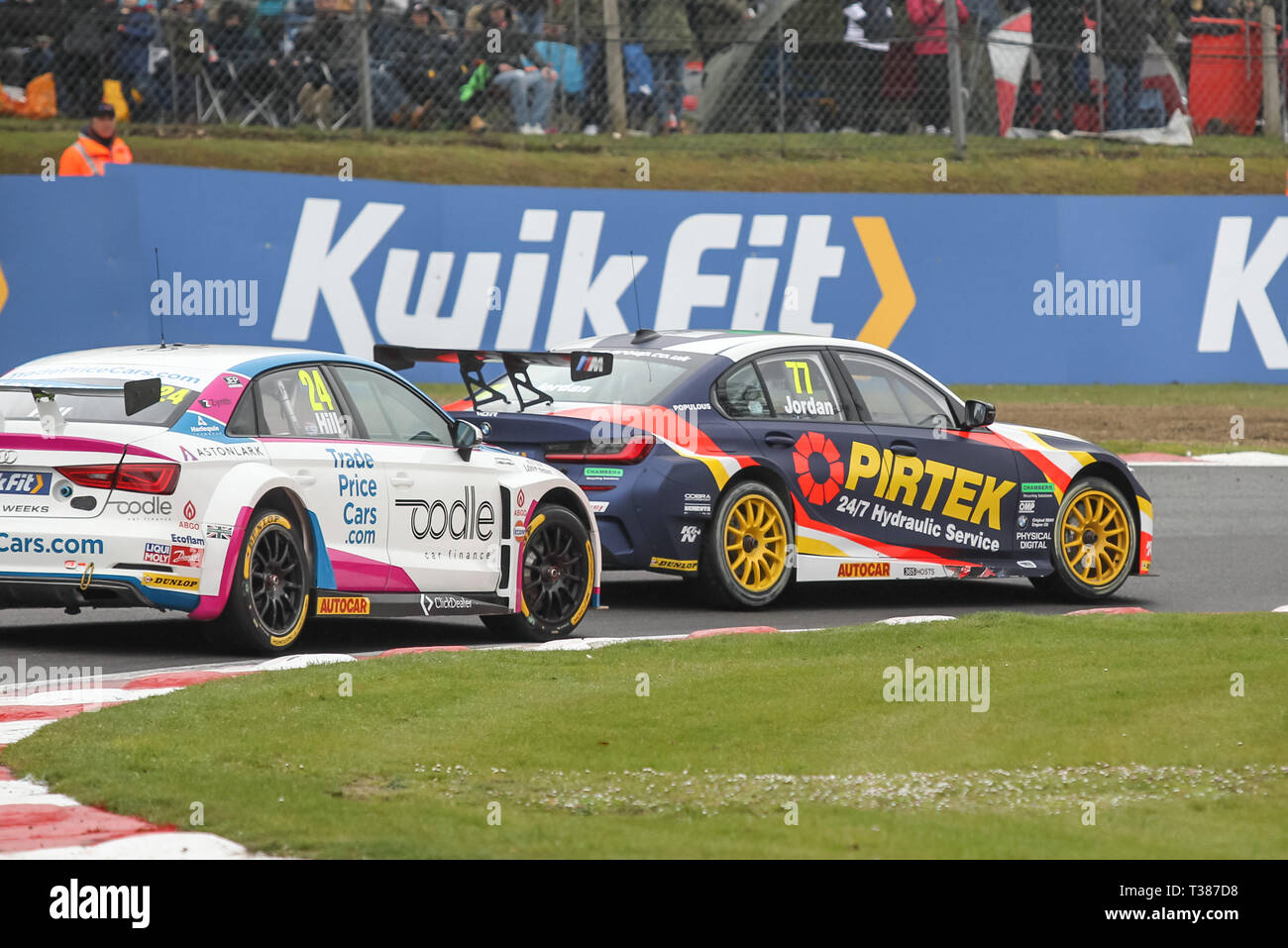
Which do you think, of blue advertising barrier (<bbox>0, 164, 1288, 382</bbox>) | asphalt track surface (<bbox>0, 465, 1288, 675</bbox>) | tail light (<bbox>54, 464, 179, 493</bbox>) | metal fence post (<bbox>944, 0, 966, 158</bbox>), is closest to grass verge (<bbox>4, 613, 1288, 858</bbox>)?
tail light (<bbox>54, 464, 179, 493</bbox>)

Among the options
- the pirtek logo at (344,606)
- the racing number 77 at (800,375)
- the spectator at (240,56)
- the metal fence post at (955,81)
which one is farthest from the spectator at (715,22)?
the pirtek logo at (344,606)

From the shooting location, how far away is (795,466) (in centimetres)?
1206

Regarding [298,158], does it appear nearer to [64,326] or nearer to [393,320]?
[393,320]

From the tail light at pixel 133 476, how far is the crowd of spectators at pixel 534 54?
14.1m

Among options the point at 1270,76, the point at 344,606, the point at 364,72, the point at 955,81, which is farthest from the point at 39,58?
the point at 1270,76

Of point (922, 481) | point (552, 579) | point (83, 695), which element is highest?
point (922, 481)

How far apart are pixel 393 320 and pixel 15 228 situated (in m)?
3.81

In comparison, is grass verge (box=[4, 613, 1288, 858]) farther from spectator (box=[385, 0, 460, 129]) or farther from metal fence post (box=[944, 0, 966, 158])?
metal fence post (box=[944, 0, 966, 158])

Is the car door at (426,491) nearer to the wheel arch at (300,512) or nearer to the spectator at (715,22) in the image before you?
the wheel arch at (300,512)

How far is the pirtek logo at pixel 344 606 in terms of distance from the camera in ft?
32.5

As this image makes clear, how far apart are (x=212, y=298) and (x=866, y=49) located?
8.45 m

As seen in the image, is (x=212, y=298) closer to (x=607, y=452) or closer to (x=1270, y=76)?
(x=607, y=452)

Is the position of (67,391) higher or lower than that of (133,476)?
higher
